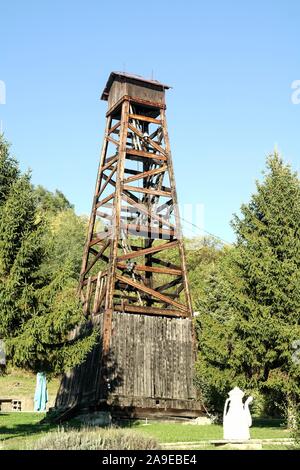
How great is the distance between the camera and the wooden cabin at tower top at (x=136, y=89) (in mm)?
27266

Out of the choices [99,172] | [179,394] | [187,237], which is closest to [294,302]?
[179,394]

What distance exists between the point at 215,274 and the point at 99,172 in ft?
31.0

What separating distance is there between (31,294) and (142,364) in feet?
26.1

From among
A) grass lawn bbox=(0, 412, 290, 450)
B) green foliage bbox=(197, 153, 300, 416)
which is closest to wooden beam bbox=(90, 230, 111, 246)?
green foliage bbox=(197, 153, 300, 416)

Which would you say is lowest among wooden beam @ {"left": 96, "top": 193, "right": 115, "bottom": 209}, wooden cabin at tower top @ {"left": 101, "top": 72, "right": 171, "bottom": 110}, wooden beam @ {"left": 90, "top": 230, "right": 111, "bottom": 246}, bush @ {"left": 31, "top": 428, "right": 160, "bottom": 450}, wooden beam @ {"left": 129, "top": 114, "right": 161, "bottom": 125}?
bush @ {"left": 31, "top": 428, "right": 160, "bottom": 450}

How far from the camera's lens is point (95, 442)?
1147cm

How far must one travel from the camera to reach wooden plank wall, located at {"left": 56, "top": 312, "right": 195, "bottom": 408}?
22062mm

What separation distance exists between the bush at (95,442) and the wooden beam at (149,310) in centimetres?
1125

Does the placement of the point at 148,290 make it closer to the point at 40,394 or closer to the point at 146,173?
the point at 146,173

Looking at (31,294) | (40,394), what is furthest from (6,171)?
(40,394)

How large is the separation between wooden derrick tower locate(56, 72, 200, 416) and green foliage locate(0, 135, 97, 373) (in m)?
5.35

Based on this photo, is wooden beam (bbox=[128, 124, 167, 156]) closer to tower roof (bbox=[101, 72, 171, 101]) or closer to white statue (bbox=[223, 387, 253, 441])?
tower roof (bbox=[101, 72, 171, 101])

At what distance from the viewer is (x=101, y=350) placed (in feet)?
72.9

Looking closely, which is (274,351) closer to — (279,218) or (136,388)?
(279,218)
